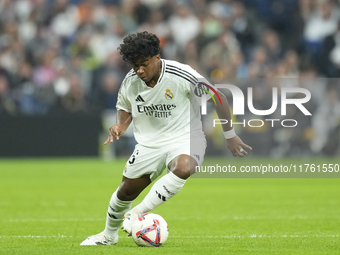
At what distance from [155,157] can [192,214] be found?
3.34m

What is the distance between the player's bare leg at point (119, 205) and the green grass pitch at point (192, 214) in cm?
23

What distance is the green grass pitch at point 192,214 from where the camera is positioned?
6.11 m

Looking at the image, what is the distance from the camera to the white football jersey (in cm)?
621

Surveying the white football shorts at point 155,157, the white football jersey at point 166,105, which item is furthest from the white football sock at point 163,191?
the white football jersey at point 166,105

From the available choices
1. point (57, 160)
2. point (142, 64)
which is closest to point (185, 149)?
point (142, 64)

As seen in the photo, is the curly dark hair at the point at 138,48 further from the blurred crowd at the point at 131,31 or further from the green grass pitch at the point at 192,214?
the blurred crowd at the point at 131,31

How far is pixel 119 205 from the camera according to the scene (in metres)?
6.32

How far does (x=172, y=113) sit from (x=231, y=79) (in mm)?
11458

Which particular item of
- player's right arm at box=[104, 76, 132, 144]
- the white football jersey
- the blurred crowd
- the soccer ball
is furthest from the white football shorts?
the blurred crowd

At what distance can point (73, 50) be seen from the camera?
19531 mm

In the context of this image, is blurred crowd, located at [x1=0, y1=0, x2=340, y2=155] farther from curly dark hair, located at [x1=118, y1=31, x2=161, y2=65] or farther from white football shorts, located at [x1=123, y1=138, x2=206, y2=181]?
curly dark hair, located at [x1=118, y1=31, x2=161, y2=65]

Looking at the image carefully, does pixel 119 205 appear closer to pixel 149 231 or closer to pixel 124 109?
pixel 149 231

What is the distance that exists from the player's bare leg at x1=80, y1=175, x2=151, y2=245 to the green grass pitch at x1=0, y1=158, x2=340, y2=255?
0.23 m

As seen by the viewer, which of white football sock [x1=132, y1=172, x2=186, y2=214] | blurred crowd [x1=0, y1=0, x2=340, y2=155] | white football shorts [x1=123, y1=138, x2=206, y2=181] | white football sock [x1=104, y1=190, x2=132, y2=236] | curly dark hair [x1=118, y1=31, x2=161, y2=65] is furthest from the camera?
blurred crowd [x1=0, y1=0, x2=340, y2=155]
